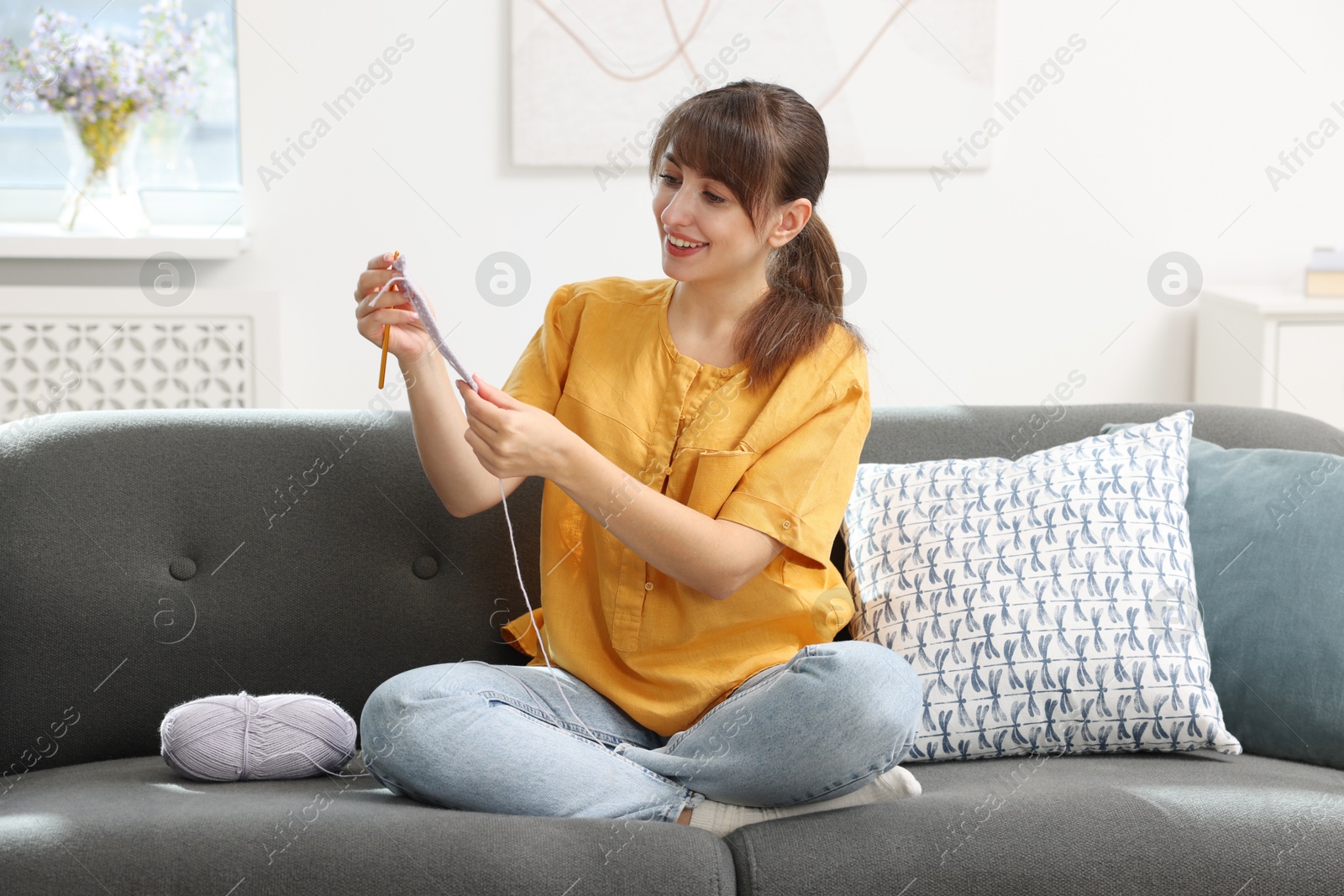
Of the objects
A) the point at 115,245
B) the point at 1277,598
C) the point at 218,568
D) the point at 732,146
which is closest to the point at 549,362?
the point at 732,146

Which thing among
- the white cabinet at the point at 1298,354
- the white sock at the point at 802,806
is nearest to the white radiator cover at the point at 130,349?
the white sock at the point at 802,806

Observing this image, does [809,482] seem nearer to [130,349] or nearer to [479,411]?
[479,411]

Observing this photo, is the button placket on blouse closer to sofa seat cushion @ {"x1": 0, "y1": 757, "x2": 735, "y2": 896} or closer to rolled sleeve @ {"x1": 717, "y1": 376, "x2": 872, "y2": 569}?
rolled sleeve @ {"x1": 717, "y1": 376, "x2": 872, "y2": 569}

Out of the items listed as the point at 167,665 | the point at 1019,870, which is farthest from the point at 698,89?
the point at 1019,870

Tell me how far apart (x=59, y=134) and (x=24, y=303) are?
1.51 feet

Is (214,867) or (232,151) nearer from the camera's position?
(214,867)

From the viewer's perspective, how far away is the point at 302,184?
2.73m

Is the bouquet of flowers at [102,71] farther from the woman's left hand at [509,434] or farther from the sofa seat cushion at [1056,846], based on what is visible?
the sofa seat cushion at [1056,846]

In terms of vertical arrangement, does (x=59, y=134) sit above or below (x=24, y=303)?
above

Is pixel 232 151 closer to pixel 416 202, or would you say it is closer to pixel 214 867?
pixel 416 202

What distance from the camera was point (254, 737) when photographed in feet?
4.16

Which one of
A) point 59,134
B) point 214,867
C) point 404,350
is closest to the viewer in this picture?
point 214,867

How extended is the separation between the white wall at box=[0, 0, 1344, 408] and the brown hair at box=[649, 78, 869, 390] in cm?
138

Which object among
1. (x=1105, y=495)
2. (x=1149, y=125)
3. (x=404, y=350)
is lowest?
(x=1105, y=495)
